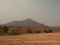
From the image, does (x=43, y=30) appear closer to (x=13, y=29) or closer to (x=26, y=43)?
(x=13, y=29)

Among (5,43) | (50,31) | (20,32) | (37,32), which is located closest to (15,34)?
(20,32)

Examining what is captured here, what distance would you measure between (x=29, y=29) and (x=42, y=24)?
2.91 ft

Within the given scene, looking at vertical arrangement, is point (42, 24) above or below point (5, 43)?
above

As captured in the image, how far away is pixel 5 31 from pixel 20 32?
979 mm

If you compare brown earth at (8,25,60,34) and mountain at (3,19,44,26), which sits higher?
mountain at (3,19,44,26)

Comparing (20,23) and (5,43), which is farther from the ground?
(20,23)

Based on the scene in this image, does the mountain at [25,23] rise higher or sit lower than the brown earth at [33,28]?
higher

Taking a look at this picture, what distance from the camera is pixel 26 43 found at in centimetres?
968

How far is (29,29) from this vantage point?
13.2 m

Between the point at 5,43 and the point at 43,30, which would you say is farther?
the point at 43,30

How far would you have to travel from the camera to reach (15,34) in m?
13.1

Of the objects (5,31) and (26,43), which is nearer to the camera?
(26,43)

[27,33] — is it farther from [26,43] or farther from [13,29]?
[26,43]

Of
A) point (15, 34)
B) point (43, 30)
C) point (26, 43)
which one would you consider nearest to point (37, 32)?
point (43, 30)
